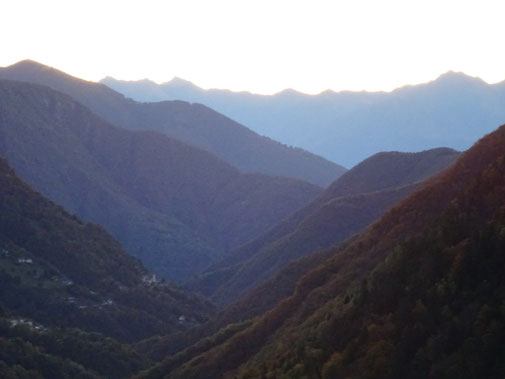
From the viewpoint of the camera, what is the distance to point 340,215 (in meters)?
87.9

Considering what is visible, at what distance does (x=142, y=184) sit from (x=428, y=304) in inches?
5563

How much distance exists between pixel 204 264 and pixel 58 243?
6934cm

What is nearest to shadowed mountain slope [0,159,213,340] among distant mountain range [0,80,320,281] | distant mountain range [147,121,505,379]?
distant mountain range [147,121,505,379]

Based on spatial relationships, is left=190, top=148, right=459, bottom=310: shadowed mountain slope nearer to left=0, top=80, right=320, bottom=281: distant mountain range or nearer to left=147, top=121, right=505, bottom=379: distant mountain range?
left=0, top=80, right=320, bottom=281: distant mountain range

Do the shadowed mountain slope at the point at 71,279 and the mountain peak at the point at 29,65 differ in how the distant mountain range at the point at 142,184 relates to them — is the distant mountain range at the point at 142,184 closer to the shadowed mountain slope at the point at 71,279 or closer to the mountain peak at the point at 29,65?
the mountain peak at the point at 29,65

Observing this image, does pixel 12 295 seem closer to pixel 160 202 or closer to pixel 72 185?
pixel 72 185

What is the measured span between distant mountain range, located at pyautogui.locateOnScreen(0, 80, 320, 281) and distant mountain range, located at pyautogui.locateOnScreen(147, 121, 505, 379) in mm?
96106

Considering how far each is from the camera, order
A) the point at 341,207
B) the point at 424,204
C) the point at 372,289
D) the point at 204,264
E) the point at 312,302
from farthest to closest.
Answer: the point at 204,264 → the point at 341,207 → the point at 312,302 → the point at 424,204 → the point at 372,289

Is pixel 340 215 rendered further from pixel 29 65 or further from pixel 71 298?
pixel 29 65

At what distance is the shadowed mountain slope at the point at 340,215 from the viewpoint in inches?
3302

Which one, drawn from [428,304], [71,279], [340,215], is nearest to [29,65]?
[340,215]

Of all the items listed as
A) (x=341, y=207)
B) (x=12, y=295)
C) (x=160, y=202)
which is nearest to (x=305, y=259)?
(x=12, y=295)

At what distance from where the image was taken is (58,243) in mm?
65688

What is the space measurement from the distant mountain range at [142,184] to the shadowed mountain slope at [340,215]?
24685 mm
